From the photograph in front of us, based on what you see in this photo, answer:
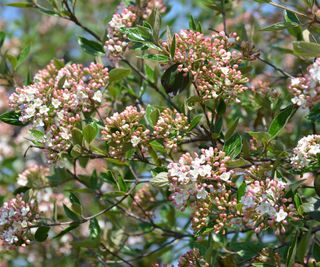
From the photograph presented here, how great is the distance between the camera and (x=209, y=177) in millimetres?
1744

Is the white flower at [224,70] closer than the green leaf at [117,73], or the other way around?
the white flower at [224,70]

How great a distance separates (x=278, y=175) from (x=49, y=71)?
1.05 meters

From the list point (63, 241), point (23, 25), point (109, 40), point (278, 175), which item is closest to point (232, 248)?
point (278, 175)

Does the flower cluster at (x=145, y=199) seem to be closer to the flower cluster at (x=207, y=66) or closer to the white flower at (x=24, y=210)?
the white flower at (x=24, y=210)

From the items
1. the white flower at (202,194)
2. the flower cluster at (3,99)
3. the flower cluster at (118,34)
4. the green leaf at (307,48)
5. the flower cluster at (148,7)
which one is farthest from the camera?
the flower cluster at (3,99)

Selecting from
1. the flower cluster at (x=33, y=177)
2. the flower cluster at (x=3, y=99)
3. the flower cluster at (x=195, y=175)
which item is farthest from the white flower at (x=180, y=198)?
the flower cluster at (x=3, y=99)

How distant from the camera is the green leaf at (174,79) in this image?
6.50ft

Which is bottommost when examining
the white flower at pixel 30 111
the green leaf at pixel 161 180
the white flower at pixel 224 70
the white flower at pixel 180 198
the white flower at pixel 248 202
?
the white flower at pixel 248 202

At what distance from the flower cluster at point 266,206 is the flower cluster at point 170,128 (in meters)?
0.31

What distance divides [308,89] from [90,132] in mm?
700

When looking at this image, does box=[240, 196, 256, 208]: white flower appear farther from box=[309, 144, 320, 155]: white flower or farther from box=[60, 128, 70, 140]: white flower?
box=[60, 128, 70, 140]: white flower

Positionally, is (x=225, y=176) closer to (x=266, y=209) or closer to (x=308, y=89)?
(x=266, y=209)

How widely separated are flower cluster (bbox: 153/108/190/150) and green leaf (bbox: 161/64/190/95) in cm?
10

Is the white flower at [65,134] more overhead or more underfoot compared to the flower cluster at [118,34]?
more underfoot
